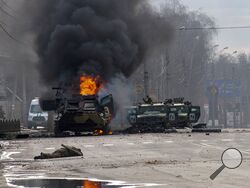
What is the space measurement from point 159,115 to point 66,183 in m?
29.4

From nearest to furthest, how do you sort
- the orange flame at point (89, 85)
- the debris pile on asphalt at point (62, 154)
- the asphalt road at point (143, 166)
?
the asphalt road at point (143, 166) → the debris pile on asphalt at point (62, 154) → the orange flame at point (89, 85)

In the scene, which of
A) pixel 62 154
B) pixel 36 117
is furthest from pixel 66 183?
pixel 36 117

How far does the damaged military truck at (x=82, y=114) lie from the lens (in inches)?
1460

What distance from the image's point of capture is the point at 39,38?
152ft

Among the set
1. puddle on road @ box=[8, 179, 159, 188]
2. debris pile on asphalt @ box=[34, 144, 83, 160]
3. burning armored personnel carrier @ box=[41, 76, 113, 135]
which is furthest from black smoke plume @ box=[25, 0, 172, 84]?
puddle on road @ box=[8, 179, 159, 188]

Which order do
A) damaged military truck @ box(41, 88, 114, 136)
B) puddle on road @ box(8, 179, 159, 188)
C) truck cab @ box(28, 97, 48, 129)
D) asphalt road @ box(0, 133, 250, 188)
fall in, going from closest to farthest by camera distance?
1. puddle on road @ box(8, 179, 159, 188)
2. asphalt road @ box(0, 133, 250, 188)
3. damaged military truck @ box(41, 88, 114, 136)
4. truck cab @ box(28, 97, 48, 129)

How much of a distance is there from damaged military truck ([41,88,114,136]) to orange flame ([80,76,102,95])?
3.21 feet

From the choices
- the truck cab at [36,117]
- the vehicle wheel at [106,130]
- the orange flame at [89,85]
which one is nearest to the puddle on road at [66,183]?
the vehicle wheel at [106,130]

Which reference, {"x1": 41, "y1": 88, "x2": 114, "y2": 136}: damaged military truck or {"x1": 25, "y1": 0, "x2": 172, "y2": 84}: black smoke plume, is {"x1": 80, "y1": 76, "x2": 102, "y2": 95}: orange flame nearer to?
{"x1": 25, "y1": 0, "x2": 172, "y2": 84}: black smoke plume

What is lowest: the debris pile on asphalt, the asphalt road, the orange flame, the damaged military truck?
the asphalt road

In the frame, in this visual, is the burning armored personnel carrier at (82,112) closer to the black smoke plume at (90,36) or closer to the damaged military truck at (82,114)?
the damaged military truck at (82,114)

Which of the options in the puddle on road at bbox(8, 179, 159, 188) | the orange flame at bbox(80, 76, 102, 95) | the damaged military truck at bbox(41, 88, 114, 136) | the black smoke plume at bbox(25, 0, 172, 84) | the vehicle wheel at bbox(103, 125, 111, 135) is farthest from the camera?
the black smoke plume at bbox(25, 0, 172, 84)

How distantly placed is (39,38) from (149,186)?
3475cm

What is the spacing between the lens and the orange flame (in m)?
39.7
